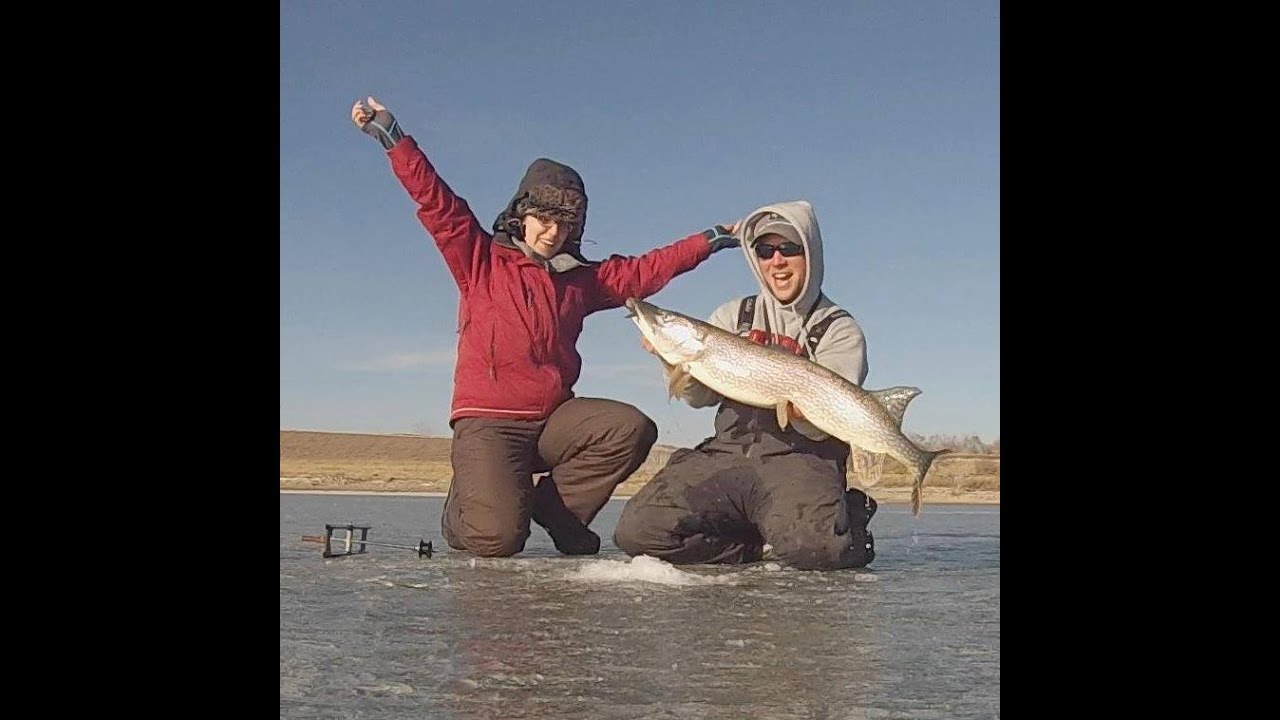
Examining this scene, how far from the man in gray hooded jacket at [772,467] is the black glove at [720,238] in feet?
0.16

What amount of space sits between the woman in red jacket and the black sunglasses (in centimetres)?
→ 11

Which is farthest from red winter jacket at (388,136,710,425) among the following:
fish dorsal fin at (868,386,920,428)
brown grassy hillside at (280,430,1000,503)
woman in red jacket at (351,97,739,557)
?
fish dorsal fin at (868,386,920,428)

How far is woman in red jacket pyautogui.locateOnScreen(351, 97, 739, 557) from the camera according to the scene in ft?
17.0

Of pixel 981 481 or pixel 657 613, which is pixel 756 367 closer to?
pixel 657 613

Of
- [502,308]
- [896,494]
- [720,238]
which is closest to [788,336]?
[720,238]

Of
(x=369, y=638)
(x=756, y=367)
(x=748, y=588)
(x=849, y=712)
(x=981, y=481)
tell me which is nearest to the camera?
(x=849, y=712)

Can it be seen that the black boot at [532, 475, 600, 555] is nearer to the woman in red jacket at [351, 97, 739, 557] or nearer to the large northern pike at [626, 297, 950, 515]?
the woman in red jacket at [351, 97, 739, 557]

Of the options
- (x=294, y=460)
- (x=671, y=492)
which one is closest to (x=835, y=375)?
(x=671, y=492)

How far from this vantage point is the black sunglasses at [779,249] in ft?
17.4

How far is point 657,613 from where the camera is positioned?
14.2 feet

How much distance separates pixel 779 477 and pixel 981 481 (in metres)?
1.61

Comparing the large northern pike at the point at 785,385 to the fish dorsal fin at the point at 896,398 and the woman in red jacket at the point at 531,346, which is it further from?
the woman in red jacket at the point at 531,346

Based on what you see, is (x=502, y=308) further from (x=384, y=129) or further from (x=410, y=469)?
(x=410, y=469)

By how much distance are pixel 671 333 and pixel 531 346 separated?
0.61 meters
